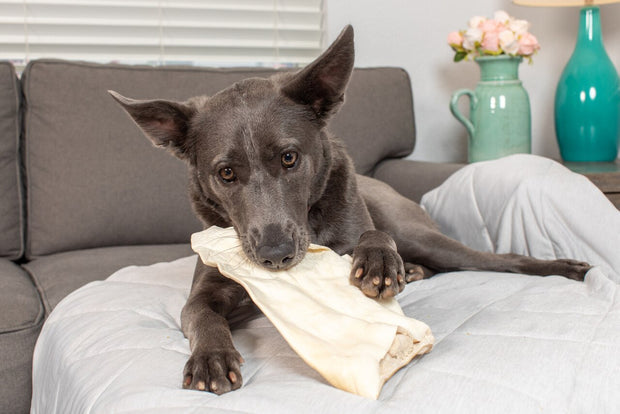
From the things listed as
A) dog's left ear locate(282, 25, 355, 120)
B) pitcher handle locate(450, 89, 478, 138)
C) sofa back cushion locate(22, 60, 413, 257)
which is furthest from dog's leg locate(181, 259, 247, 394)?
pitcher handle locate(450, 89, 478, 138)

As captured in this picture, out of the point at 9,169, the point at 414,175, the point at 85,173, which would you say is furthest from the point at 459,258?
the point at 9,169

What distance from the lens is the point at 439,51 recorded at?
11.6 ft

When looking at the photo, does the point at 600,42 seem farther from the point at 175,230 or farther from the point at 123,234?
the point at 123,234

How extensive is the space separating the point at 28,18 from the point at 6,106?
797mm

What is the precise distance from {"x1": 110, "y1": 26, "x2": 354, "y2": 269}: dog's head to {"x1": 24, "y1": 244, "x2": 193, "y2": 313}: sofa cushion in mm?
640

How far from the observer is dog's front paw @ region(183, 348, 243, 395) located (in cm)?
111

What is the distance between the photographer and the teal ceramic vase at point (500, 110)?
9.77ft

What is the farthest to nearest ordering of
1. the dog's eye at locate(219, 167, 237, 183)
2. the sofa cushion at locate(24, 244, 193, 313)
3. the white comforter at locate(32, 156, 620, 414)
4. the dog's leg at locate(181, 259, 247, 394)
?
the sofa cushion at locate(24, 244, 193, 313)
the dog's eye at locate(219, 167, 237, 183)
the dog's leg at locate(181, 259, 247, 394)
the white comforter at locate(32, 156, 620, 414)

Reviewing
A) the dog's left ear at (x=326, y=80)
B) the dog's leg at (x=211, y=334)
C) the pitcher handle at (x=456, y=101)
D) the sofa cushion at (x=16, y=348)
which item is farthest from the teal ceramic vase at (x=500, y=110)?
the sofa cushion at (x=16, y=348)

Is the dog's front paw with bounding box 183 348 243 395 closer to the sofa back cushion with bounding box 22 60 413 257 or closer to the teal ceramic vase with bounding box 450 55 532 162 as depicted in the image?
the sofa back cushion with bounding box 22 60 413 257

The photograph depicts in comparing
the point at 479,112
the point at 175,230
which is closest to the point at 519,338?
the point at 175,230

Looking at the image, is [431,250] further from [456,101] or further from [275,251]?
[456,101]

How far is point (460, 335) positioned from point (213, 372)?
484 millimetres

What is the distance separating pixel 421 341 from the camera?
1167mm
